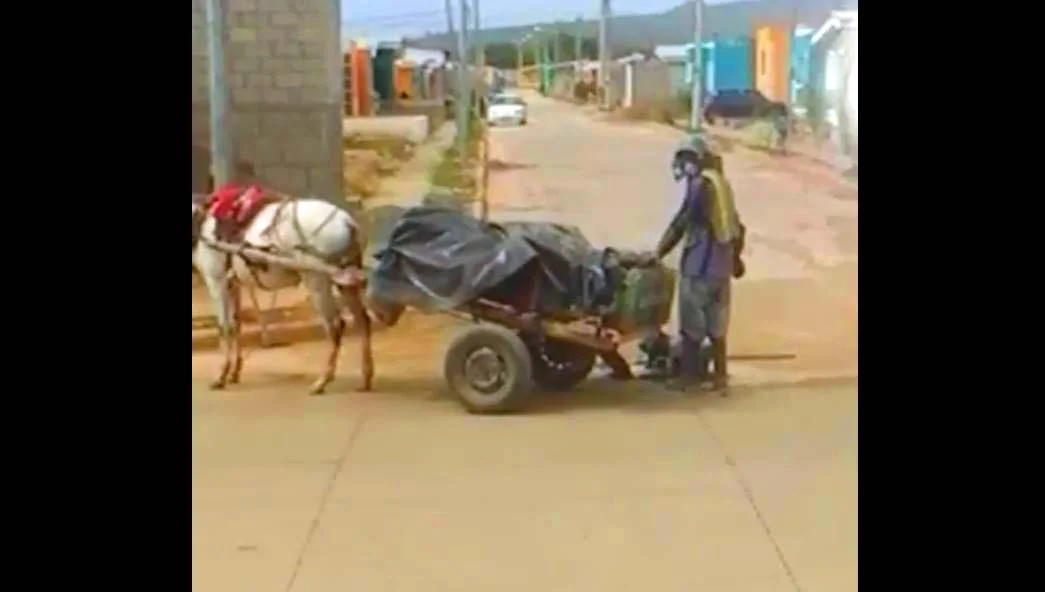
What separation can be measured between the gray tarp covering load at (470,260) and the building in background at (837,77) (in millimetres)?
805

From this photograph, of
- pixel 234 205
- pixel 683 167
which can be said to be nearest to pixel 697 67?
pixel 683 167

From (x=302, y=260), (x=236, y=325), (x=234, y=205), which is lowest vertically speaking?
(x=236, y=325)

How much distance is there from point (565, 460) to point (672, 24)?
110cm

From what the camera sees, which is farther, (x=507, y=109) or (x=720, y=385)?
(x=720, y=385)

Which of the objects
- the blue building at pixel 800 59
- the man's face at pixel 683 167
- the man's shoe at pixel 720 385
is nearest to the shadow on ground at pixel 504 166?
the man's face at pixel 683 167

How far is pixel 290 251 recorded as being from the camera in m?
4.84

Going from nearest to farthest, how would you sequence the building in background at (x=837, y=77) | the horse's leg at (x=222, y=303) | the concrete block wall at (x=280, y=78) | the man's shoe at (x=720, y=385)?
the building in background at (x=837, y=77) < the concrete block wall at (x=280, y=78) < the horse's leg at (x=222, y=303) < the man's shoe at (x=720, y=385)

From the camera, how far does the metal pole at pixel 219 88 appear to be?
4.38 m

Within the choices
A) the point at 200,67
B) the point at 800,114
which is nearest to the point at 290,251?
the point at 200,67

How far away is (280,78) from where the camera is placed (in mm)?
4516

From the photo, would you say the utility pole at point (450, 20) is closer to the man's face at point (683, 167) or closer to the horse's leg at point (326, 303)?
the man's face at point (683, 167)

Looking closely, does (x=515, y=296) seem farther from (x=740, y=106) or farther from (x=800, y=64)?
(x=800, y=64)

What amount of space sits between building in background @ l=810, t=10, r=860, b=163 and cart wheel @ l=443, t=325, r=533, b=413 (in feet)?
3.62

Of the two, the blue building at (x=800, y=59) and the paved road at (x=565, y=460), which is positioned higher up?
the blue building at (x=800, y=59)
